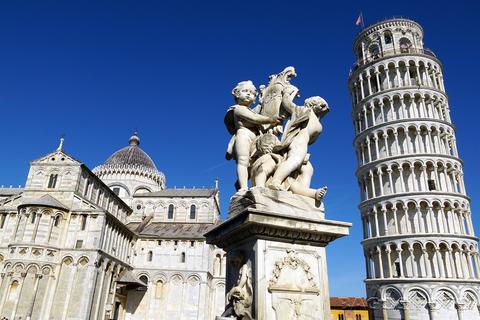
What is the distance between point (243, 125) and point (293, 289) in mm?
2351

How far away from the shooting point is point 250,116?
5070mm

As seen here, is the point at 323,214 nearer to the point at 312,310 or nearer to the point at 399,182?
the point at 312,310

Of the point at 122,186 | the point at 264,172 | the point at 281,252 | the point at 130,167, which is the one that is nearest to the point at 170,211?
the point at 122,186

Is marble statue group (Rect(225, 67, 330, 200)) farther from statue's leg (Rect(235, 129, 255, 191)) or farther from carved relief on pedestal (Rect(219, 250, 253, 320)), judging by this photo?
carved relief on pedestal (Rect(219, 250, 253, 320))

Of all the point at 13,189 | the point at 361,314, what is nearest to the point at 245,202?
the point at 13,189

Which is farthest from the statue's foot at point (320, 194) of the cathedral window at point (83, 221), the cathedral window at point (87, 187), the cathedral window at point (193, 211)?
the cathedral window at point (193, 211)

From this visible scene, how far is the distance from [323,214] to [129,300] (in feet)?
158

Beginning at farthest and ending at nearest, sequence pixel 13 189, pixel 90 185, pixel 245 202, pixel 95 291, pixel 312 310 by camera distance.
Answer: pixel 13 189
pixel 90 185
pixel 95 291
pixel 245 202
pixel 312 310

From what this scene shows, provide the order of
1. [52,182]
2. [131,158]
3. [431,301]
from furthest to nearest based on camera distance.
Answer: [131,158] → [52,182] → [431,301]

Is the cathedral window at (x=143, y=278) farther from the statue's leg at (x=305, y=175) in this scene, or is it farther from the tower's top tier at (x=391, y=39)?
the statue's leg at (x=305, y=175)

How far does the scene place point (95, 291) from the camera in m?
36.8

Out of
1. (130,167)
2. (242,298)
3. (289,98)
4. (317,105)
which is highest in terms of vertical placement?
(130,167)

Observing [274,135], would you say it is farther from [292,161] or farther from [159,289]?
[159,289]

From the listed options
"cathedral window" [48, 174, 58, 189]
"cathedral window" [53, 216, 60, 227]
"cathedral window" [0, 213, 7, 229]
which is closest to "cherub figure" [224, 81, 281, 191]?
"cathedral window" [53, 216, 60, 227]
